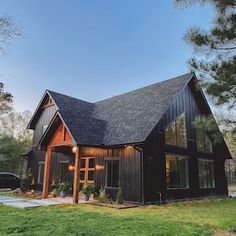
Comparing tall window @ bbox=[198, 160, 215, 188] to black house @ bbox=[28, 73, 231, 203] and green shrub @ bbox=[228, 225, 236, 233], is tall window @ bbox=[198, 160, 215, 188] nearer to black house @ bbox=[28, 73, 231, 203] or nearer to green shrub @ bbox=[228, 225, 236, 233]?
black house @ bbox=[28, 73, 231, 203]

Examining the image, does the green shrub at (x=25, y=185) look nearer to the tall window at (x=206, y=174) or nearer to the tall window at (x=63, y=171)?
the tall window at (x=63, y=171)

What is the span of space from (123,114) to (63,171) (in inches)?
217

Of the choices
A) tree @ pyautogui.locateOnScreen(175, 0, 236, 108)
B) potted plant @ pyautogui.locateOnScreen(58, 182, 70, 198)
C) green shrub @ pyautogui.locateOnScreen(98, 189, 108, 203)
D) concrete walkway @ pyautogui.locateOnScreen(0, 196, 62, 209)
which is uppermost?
tree @ pyautogui.locateOnScreen(175, 0, 236, 108)

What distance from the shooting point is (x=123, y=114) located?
51.5 ft

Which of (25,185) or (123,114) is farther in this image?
(25,185)

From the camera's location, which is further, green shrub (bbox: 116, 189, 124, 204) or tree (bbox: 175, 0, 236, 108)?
green shrub (bbox: 116, 189, 124, 204)

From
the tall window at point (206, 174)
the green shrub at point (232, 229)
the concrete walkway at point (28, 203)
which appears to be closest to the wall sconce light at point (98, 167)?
the concrete walkway at point (28, 203)

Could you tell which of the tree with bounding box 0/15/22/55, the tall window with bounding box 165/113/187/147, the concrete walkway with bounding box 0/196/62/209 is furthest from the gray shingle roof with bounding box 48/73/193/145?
the tree with bounding box 0/15/22/55

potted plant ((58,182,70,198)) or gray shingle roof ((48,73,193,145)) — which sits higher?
gray shingle roof ((48,73,193,145))

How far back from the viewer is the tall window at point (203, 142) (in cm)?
1627

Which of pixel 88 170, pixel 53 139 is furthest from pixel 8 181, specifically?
pixel 88 170

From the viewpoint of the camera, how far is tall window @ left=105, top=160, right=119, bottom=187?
12898mm

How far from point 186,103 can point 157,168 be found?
5.14 m

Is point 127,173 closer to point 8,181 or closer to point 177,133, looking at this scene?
point 177,133
